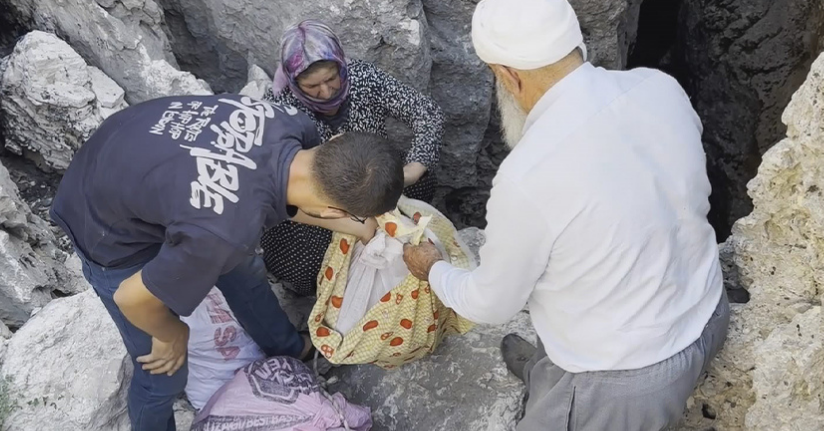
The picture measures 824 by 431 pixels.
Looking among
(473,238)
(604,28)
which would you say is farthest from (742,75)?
(473,238)

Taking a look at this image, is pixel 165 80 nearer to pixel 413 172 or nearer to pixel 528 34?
pixel 413 172

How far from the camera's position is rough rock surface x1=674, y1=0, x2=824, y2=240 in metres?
3.77

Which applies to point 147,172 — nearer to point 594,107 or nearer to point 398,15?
point 594,107

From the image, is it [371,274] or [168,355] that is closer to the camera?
[168,355]

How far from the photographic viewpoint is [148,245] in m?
2.05

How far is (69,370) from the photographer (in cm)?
239

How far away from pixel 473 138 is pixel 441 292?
1.92m

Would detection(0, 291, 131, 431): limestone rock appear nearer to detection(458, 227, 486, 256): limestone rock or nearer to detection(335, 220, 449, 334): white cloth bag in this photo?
detection(335, 220, 449, 334): white cloth bag

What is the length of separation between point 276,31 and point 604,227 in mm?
2100

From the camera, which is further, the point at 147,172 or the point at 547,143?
the point at 147,172

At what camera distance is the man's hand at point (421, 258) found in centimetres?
217

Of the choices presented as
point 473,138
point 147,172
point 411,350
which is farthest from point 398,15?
point 147,172

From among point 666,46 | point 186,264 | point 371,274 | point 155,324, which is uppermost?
point 186,264

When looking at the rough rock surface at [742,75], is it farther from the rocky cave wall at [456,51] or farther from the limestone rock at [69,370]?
the limestone rock at [69,370]
